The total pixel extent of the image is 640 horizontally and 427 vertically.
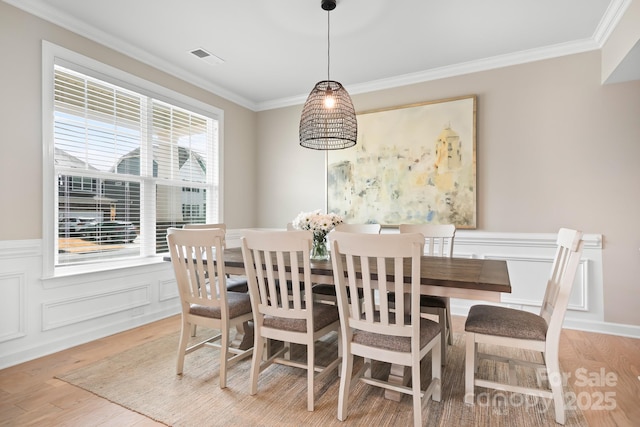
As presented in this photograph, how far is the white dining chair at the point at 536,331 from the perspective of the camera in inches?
70.1

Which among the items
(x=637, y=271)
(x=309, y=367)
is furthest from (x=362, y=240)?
(x=637, y=271)

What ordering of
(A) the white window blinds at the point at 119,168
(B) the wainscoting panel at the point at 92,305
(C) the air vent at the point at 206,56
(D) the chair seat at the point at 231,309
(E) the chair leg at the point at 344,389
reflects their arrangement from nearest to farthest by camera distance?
(E) the chair leg at the point at 344,389, (D) the chair seat at the point at 231,309, (B) the wainscoting panel at the point at 92,305, (A) the white window blinds at the point at 119,168, (C) the air vent at the point at 206,56

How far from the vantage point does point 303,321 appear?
2018mm

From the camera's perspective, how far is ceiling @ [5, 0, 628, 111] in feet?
8.66

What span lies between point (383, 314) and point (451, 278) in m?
0.42

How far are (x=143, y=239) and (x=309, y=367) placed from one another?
243 cm

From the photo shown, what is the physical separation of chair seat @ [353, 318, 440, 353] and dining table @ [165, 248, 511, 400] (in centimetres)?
23

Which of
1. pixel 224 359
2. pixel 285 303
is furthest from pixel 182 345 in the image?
pixel 285 303

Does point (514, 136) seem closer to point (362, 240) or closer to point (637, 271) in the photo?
point (637, 271)

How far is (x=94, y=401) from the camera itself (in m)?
2.04

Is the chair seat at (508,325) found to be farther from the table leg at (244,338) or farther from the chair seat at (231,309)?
the table leg at (244,338)

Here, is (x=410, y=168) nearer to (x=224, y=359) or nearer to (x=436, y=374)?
(x=436, y=374)

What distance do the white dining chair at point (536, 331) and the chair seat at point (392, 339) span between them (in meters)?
0.23

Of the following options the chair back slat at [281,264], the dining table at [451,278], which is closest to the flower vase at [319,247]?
the dining table at [451,278]
